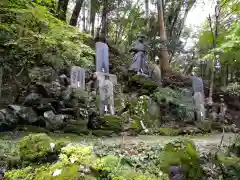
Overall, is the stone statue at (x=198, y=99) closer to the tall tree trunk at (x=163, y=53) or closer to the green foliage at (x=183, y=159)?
the tall tree trunk at (x=163, y=53)

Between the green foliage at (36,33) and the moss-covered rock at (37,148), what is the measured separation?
9.86 ft

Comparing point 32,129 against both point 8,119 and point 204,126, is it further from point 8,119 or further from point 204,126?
point 204,126

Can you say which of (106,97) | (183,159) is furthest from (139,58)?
(183,159)

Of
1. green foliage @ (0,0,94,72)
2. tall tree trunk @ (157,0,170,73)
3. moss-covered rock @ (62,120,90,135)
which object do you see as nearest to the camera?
green foliage @ (0,0,94,72)

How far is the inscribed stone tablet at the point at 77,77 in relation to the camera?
793 centimetres

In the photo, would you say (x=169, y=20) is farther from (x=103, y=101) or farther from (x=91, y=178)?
(x=91, y=178)

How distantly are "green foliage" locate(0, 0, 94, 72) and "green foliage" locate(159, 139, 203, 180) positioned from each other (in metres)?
3.92

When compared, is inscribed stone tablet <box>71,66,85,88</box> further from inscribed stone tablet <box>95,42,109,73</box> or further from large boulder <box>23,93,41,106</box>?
large boulder <box>23,93,41,106</box>

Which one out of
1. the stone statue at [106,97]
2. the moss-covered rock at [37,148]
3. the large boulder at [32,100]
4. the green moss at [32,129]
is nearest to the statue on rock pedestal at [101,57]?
the stone statue at [106,97]

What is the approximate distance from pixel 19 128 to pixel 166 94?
6471 mm

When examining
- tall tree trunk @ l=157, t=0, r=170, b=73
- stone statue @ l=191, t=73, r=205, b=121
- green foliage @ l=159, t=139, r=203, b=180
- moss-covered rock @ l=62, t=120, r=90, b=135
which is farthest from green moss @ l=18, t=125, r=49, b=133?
tall tree trunk @ l=157, t=0, r=170, b=73

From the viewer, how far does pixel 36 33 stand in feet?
20.6

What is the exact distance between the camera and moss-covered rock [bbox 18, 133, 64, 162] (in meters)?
3.73

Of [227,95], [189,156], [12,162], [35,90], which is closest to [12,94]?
[35,90]
